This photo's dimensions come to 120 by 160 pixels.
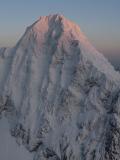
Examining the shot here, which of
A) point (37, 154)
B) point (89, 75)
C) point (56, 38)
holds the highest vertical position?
point (56, 38)

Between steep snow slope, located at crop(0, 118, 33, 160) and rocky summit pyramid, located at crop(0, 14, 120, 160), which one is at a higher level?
rocky summit pyramid, located at crop(0, 14, 120, 160)

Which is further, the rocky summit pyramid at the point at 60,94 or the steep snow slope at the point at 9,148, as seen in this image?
the steep snow slope at the point at 9,148

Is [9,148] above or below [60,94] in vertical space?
below

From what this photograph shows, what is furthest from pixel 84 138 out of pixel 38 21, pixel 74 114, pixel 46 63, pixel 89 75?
pixel 38 21

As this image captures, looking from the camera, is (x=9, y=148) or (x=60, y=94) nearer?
(x=60, y=94)

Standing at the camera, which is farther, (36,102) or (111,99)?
(36,102)

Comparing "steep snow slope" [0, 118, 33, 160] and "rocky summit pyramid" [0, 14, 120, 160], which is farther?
"steep snow slope" [0, 118, 33, 160]

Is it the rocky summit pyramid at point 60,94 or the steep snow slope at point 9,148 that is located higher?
the rocky summit pyramid at point 60,94

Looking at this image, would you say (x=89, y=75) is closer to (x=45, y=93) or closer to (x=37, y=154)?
(x=45, y=93)
